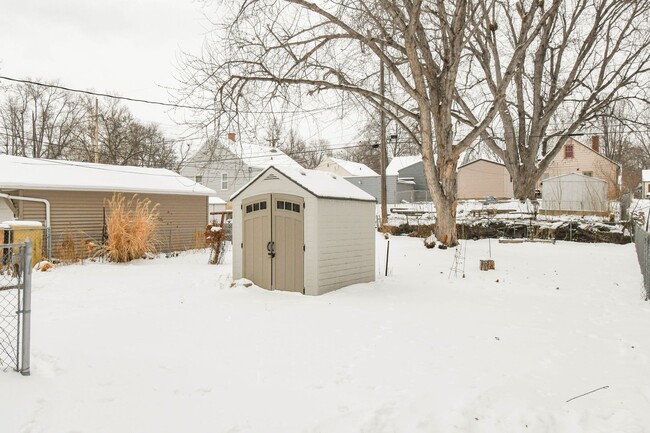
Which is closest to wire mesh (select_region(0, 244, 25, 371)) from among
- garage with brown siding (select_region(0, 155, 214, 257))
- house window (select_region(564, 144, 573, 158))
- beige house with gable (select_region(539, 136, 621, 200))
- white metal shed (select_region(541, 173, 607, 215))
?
garage with brown siding (select_region(0, 155, 214, 257))

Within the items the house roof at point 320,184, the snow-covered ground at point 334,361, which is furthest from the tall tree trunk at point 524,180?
the house roof at point 320,184

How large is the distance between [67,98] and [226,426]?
38975 mm

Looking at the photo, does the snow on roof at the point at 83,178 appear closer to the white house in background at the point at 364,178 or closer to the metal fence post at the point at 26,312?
the metal fence post at the point at 26,312

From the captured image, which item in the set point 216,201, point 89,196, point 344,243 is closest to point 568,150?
point 216,201

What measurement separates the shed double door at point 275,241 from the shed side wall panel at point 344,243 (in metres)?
0.41

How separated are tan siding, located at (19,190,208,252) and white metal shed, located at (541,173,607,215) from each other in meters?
16.8

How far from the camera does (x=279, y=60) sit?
12297 mm

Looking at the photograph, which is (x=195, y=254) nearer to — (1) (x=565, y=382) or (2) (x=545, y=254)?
(2) (x=545, y=254)

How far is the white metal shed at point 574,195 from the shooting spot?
20.7 meters

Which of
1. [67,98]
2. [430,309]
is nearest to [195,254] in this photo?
[430,309]

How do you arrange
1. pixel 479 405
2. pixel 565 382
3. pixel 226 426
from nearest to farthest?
pixel 226 426 < pixel 479 405 < pixel 565 382

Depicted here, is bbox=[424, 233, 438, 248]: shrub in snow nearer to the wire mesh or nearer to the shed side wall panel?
the shed side wall panel

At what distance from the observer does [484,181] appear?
37031 mm

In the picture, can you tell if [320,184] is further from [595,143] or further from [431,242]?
[595,143]
